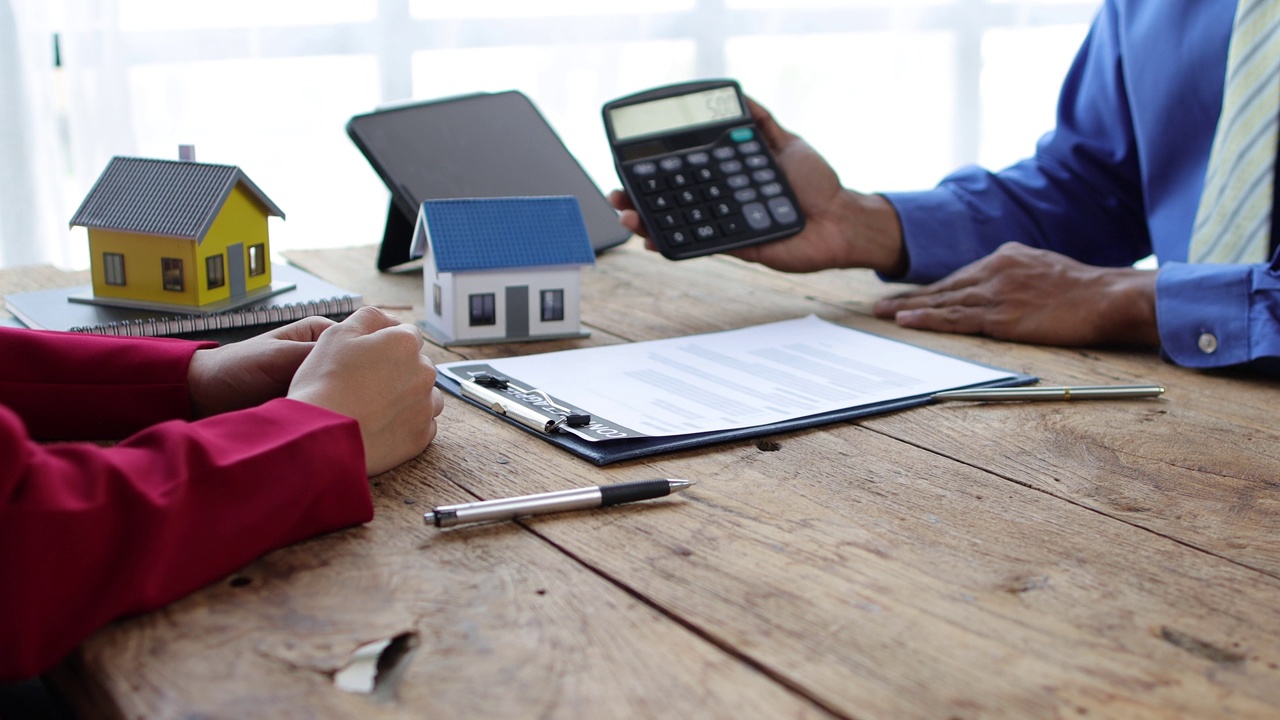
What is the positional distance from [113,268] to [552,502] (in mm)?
575

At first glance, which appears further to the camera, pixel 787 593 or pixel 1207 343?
pixel 1207 343

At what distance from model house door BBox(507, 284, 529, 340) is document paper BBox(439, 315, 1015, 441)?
0.22 ft

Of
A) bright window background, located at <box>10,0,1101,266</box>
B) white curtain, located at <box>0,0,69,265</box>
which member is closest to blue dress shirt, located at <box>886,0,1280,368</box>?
bright window background, located at <box>10,0,1101,266</box>

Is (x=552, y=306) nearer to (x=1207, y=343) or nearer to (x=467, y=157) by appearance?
(x=467, y=157)

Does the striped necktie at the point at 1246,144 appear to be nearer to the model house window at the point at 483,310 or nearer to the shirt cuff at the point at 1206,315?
the shirt cuff at the point at 1206,315

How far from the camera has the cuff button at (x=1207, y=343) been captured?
93 centimetres

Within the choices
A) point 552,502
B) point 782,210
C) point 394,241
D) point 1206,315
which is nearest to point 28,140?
→ point 394,241

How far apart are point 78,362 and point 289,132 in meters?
2.10

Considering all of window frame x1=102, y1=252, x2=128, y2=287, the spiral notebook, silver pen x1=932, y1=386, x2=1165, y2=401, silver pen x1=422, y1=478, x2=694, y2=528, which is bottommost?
silver pen x1=422, y1=478, x2=694, y2=528

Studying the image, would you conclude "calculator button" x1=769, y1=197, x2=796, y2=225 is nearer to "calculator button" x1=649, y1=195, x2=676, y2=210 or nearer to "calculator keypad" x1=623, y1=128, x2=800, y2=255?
"calculator keypad" x1=623, y1=128, x2=800, y2=255

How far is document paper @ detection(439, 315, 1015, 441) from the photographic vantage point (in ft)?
2.45

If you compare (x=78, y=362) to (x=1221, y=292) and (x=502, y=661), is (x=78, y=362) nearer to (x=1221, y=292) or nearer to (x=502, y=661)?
(x=502, y=661)

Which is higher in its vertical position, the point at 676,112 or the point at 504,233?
the point at 676,112

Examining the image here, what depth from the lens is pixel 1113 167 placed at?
4.37ft
